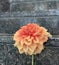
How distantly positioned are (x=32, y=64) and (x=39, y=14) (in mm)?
1019

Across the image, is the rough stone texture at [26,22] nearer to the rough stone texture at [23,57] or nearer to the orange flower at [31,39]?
the rough stone texture at [23,57]

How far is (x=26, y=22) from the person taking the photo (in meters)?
3.14

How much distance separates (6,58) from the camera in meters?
2.44

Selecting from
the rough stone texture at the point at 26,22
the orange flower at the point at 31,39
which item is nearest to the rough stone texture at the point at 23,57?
the rough stone texture at the point at 26,22

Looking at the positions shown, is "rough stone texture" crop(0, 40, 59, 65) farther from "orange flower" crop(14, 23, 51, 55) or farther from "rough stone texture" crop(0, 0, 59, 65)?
"orange flower" crop(14, 23, 51, 55)

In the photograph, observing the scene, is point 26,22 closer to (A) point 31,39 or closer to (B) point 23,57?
(B) point 23,57

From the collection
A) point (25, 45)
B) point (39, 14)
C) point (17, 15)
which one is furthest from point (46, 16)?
point (25, 45)

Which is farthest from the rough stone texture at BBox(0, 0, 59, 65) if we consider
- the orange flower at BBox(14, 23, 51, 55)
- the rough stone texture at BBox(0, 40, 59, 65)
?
the orange flower at BBox(14, 23, 51, 55)

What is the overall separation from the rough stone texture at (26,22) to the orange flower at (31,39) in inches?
5.7

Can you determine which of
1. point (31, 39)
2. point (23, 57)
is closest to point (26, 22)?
point (23, 57)

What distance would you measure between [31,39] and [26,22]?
1034 millimetres

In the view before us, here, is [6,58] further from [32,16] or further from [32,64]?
[32,16]

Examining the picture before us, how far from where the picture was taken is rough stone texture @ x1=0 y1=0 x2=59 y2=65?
2.35 meters

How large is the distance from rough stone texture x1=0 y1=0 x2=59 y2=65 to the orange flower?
0.15 metres
